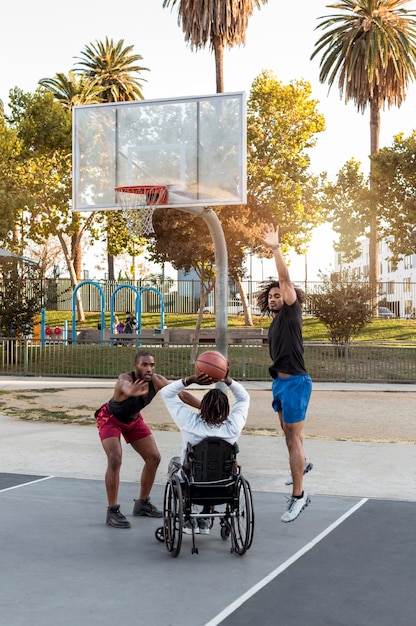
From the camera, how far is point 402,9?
45.6m

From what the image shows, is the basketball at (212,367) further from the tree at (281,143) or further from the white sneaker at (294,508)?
the tree at (281,143)

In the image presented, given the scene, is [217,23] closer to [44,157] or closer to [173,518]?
[44,157]

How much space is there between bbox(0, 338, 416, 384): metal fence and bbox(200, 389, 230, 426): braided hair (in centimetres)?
1756

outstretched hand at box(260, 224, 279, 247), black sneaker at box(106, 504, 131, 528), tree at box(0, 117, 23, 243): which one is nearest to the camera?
black sneaker at box(106, 504, 131, 528)

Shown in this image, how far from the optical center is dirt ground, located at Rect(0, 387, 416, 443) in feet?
44.8

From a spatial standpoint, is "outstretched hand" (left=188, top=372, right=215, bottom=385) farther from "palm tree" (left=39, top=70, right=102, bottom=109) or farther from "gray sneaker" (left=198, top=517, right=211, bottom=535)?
"palm tree" (left=39, top=70, right=102, bottom=109)

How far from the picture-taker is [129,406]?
7.07 meters

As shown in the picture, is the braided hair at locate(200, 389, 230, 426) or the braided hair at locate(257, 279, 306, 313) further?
the braided hair at locate(257, 279, 306, 313)

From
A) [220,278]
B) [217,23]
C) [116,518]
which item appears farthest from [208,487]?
[217,23]

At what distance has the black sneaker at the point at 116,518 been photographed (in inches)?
274

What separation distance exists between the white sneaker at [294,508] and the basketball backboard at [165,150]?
905 cm

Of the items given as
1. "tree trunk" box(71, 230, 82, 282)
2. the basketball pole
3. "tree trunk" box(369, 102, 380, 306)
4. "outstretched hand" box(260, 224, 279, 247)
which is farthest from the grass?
"outstretched hand" box(260, 224, 279, 247)

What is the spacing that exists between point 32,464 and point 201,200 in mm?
7466

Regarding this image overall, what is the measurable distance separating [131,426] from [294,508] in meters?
1.48
